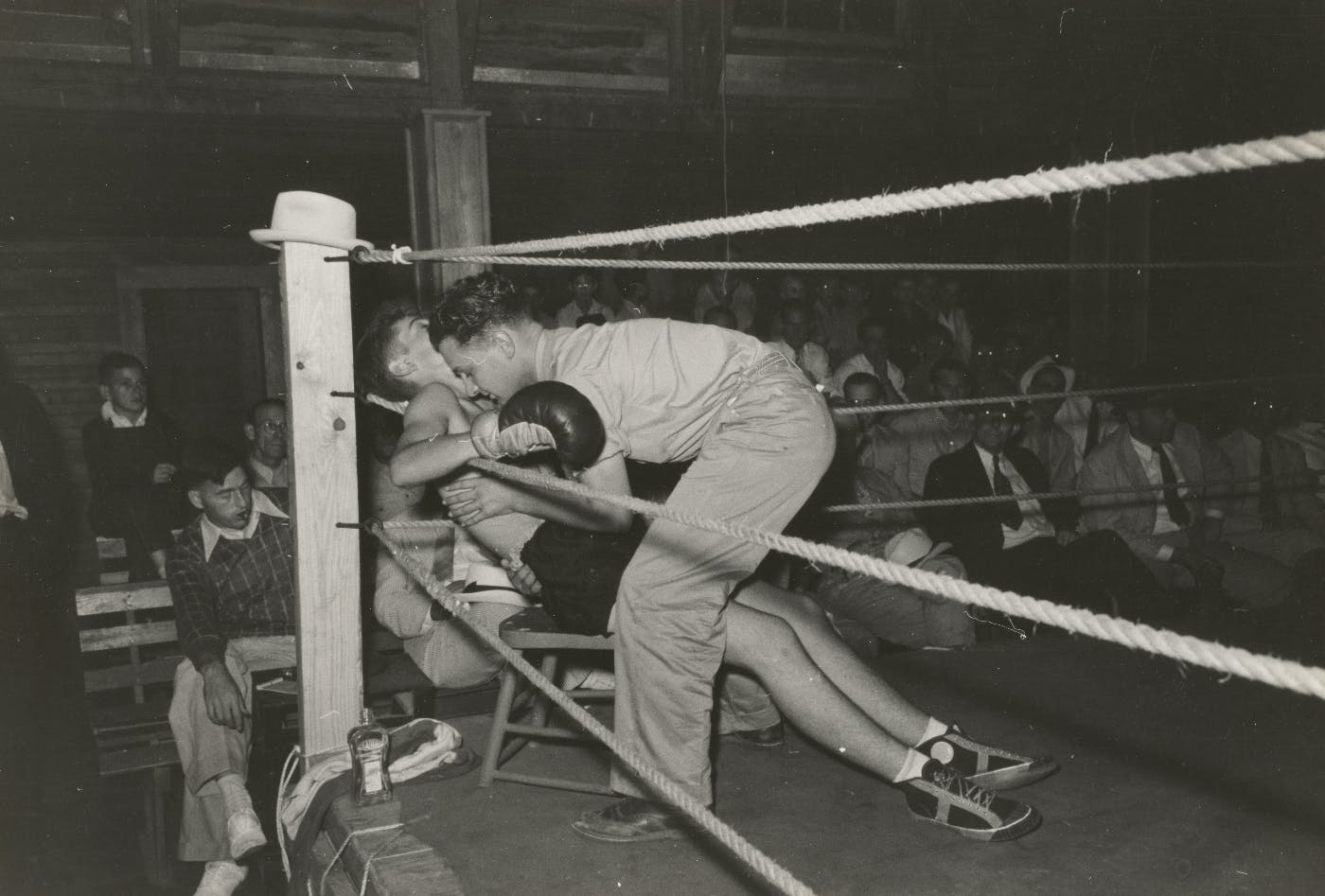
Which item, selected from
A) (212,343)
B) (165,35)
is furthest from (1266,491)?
(212,343)

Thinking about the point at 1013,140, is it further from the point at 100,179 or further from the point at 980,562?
the point at 100,179

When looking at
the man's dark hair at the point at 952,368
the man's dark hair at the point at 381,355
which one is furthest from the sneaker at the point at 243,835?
the man's dark hair at the point at 952,368

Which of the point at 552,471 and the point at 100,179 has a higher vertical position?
the point at 100,179

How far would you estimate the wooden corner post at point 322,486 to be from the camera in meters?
2.41

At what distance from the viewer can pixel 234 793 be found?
3.79 metres

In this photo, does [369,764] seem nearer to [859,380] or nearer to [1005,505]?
[1005,505]

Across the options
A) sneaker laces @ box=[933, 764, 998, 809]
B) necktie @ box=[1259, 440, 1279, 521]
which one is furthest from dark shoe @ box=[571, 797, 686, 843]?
necktie @ box=[1259, 440, 1279, 521]

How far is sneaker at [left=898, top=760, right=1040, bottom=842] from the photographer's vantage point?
2186 millimetres

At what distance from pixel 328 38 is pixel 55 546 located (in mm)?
4774

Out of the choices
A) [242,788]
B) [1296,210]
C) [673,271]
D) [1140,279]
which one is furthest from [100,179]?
[1296,210]

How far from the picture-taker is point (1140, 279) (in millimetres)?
7199

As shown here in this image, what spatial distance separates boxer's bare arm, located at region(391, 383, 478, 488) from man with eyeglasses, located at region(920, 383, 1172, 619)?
272 centimetres

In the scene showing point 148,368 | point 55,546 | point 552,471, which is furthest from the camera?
point 148,368

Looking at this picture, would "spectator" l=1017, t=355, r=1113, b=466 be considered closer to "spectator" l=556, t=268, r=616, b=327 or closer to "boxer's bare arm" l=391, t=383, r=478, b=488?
"spectator" l=556, t=268, r=616, b=327
